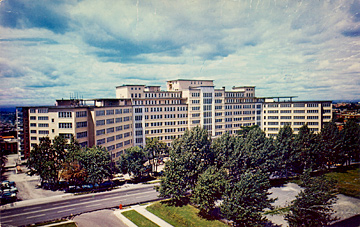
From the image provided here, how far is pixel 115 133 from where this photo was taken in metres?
70.7

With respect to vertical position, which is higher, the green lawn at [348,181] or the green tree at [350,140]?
the green tree at [350,140]

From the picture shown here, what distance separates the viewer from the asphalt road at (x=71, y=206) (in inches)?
1489

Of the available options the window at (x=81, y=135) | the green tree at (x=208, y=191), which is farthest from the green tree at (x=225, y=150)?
the window at (x=81, y=135)

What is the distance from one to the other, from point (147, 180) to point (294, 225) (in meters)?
39.9

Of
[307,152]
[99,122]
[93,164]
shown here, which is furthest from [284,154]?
[99,122]

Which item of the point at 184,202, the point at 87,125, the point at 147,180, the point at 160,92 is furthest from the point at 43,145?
the point at 160,92

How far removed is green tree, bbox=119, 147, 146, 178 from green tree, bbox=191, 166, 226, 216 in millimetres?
23882

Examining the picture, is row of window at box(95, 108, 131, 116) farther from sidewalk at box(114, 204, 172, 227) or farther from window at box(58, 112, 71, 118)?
sidewalk at box(114, 204, 172, 227)

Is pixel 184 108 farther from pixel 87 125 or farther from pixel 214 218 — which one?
pixel 214 218

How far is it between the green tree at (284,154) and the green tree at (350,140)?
40.7ft

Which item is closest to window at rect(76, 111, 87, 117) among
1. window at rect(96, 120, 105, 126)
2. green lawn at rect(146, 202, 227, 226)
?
window at rect(96, 120, 105, 126)

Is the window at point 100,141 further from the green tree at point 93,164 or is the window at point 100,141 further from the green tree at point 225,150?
the green tree at point 225,150

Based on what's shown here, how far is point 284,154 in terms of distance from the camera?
5625 centimetres

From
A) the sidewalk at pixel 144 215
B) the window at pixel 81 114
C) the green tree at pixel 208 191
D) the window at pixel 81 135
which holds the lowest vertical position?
the sidewalk at pixel 144 215
